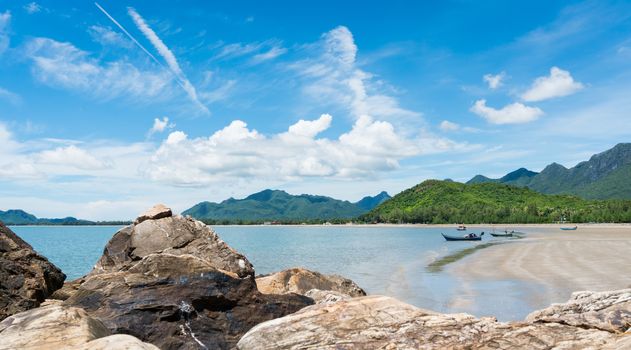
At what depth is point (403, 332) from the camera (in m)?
8.42

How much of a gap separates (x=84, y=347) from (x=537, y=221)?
19764cm

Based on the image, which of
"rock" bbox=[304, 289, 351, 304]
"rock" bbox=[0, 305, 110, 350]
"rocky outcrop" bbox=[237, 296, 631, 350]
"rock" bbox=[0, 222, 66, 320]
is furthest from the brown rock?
"rocky outcrop" bbox=[237, 296, 631, 350]

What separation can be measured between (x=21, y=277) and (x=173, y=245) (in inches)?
164

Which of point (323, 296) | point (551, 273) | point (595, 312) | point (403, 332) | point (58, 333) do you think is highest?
point (58, 333)

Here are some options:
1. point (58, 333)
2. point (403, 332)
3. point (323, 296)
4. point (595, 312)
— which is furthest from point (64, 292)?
point (595, 312)

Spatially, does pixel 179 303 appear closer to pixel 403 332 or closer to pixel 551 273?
pixel 403 332

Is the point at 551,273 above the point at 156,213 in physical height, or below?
below

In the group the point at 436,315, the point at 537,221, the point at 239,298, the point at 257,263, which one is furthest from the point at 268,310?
the point at 537,221

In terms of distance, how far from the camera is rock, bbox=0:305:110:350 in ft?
25.7

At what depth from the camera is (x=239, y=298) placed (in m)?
12.2

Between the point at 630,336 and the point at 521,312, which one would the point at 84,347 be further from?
the point at 521,312

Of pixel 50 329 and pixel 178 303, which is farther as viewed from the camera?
pixel 178 303

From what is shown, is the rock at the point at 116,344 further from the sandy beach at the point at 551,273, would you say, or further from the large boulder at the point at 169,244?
the sandy beach at the point at 551,273

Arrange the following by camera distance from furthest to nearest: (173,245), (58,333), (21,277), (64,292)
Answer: (173,245), (64,292), (21,277), (58,333)
